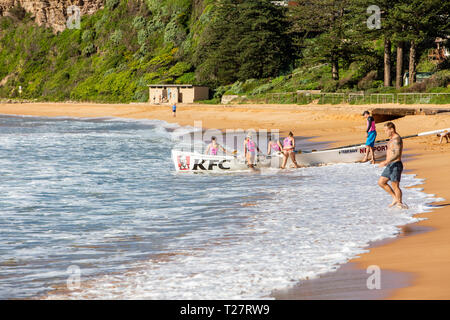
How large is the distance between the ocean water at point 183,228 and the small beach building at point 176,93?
179 feet

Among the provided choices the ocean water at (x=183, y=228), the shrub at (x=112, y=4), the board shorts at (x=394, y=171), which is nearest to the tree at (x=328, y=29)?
the ocean water at (x=183, y=228)

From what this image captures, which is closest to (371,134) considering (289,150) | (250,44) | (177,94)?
(289,150)

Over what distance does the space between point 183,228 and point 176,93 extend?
66.9m

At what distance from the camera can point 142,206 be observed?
46.6 ft

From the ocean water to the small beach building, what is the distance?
54.5 meters

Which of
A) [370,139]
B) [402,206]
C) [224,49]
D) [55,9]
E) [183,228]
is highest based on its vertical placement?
[55,9]

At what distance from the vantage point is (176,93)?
7744cm

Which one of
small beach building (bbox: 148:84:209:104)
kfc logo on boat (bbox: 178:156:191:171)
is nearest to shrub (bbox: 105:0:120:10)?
small beach building (bbox: 148:84:209:104)

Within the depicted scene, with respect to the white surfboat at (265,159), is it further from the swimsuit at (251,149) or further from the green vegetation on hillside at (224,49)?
the green vegetation on hillside at (224,49)

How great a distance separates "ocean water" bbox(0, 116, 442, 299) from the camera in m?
8.00

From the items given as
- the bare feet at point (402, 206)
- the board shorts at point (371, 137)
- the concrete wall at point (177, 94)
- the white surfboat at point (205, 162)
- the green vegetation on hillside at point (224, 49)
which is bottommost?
the bare feet at point (402, 206)

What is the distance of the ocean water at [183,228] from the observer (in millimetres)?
8000

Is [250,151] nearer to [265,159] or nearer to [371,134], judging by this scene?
[265,159]
